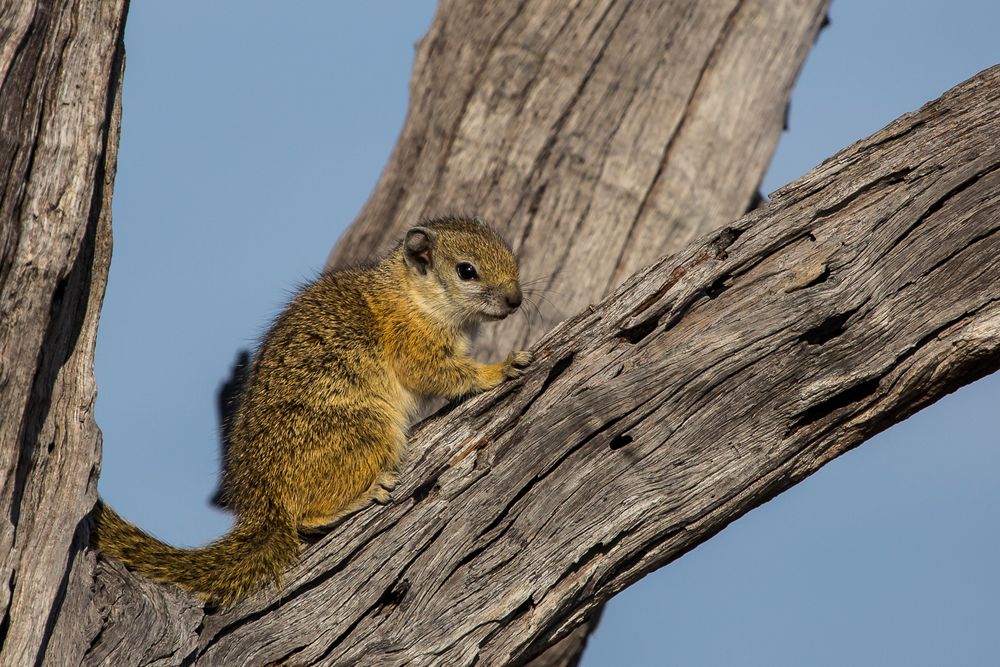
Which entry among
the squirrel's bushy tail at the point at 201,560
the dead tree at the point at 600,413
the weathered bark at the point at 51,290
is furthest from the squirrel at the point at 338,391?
the weathered bark at the point at 51,290

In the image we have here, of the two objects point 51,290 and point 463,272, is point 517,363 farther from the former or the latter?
point 51,290

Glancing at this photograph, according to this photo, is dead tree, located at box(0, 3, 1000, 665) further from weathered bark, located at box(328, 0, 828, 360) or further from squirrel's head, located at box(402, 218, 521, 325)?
weathered bark, located at box(328, 0, 828, 360)

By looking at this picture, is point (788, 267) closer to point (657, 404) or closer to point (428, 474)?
point (657, 404)

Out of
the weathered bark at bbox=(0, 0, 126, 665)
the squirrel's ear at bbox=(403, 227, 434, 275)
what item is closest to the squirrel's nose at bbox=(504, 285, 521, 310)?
the squirrel's ear at bbox=(403, 227, 434, 275)

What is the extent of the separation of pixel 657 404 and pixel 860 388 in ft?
2.64

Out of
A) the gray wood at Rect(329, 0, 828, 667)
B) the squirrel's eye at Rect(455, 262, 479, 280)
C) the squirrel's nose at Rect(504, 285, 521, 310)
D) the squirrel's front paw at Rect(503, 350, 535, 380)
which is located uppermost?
the gray wood at Rect(329, 0, 828, 667)

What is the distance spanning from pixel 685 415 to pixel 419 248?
102 inches

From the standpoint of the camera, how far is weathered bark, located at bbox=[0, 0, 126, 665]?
439cm

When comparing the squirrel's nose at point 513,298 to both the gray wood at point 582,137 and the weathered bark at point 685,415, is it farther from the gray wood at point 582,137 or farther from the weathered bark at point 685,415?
the weathered bark at point 685,415

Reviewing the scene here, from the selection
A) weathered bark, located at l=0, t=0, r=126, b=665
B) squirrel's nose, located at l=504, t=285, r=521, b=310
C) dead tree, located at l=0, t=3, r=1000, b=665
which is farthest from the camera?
squirrel's nose, located at l=504, t=285, r=521, b=310

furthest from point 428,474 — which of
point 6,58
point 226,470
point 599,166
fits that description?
point 599,166

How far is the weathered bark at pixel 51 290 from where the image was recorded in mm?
4391

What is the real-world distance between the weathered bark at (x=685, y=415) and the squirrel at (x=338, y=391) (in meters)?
0.25

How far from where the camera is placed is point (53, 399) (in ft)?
15.2
